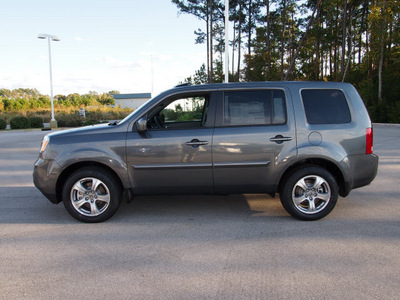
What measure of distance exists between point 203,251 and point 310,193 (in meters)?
1.80

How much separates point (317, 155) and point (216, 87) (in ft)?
5.46

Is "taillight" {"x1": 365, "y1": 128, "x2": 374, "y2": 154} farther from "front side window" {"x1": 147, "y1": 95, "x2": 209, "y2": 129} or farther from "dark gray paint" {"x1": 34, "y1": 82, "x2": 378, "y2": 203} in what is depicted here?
"front side window" {"x1": 147, "y1": 95, "x2": 209, "y2": 129}

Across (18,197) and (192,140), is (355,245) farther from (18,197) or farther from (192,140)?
(18,197)

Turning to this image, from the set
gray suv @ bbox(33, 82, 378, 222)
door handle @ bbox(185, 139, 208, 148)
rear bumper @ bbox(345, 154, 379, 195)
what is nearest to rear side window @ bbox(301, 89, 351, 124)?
gray suv @ bbox(33, 82, 378, 222)

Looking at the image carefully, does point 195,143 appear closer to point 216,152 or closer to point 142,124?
point 216,152

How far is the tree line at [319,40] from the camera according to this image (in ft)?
76.8

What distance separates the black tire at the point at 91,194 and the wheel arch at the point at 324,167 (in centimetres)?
234

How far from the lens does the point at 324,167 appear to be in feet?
15.5

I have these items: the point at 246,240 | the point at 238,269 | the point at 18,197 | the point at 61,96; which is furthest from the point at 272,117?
the point at 61,96

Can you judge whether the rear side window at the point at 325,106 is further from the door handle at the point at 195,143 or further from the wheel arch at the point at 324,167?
the door handle at the point at 195,143

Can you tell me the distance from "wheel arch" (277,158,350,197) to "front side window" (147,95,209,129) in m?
1.38

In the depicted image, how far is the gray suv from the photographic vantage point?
4496mm

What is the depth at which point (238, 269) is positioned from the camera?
3285mm

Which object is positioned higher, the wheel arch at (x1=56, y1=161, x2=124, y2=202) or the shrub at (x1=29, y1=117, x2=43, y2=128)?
the shrub at (x1=29, y1=117, x2=43, y2=128)
